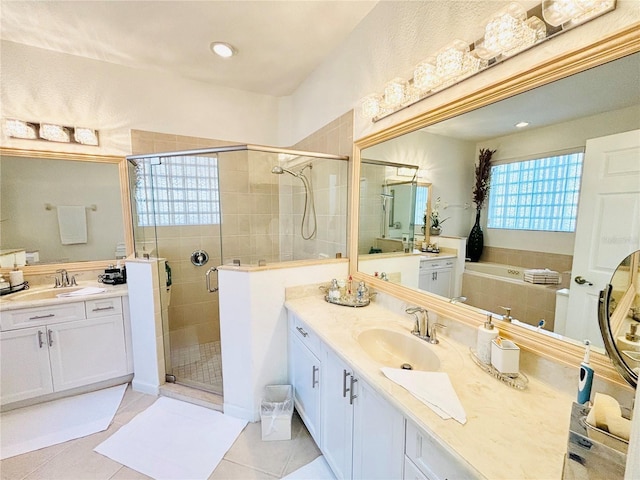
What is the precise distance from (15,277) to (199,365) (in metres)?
1.68

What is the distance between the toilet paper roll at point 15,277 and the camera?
80.7 inches

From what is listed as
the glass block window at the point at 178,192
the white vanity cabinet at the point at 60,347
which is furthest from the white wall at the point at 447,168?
the white vanity cabinet at the point at 60,347

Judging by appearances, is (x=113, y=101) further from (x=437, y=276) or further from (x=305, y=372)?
(x=437, y=276)

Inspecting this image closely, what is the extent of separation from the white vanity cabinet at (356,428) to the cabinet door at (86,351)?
1.93 m

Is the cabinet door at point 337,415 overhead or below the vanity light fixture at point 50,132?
below

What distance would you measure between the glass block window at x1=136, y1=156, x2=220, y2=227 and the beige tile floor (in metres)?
1.63

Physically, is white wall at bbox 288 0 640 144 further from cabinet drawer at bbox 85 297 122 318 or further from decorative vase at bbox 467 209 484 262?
cabinet drawer at bbox 85 297 122 318

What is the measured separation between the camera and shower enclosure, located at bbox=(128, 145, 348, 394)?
202cm

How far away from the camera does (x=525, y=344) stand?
98 cm

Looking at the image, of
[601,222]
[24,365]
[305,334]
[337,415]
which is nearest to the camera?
[601,222]

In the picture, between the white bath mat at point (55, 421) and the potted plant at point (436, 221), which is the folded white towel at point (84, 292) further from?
the potted plant at point (436, 221)

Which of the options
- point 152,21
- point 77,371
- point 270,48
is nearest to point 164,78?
point 152,21

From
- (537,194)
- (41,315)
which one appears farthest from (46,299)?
(537,194)

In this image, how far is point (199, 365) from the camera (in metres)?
2.47
